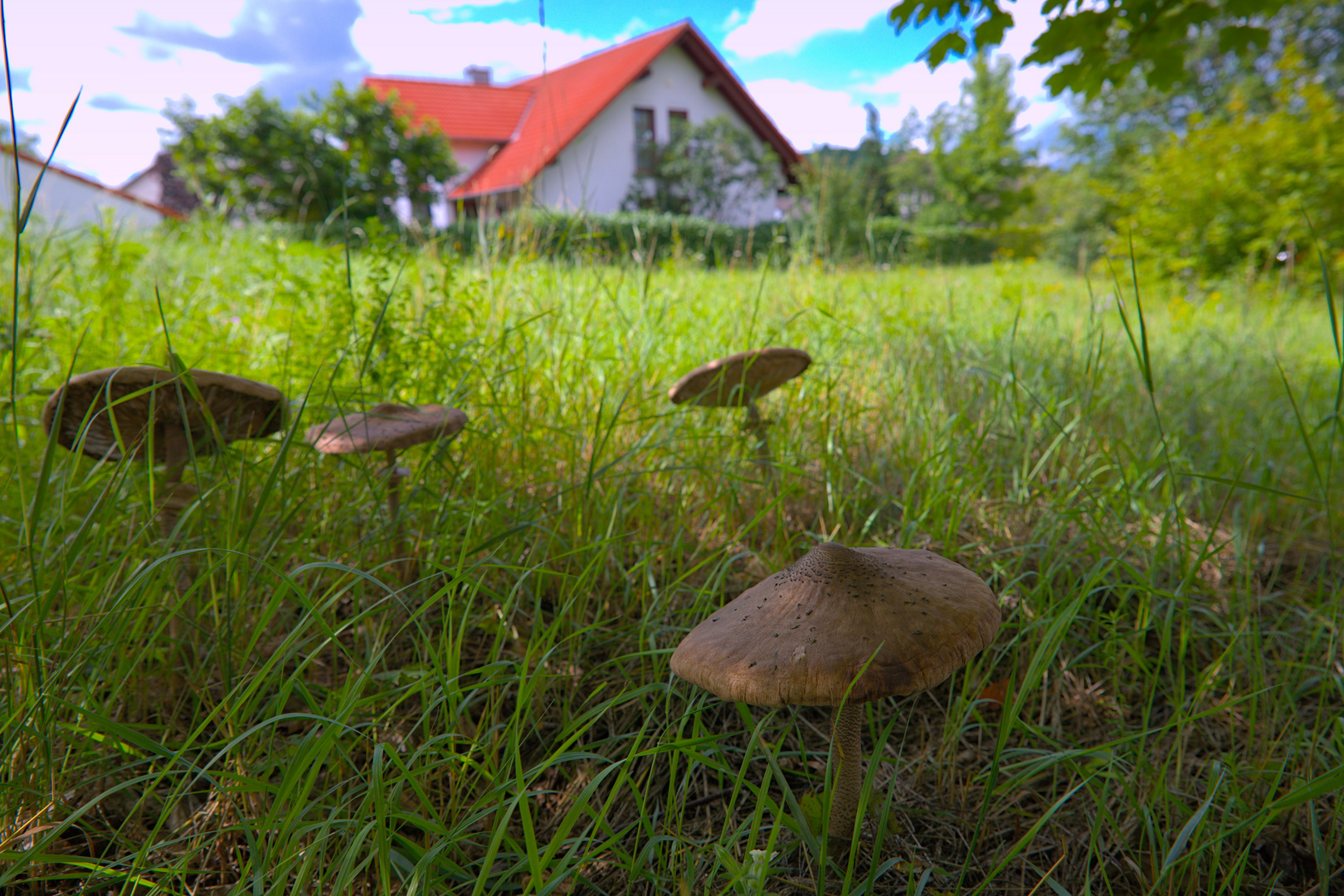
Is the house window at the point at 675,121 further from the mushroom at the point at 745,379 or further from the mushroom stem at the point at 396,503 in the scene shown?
the mushroom stem at the point at 396,503

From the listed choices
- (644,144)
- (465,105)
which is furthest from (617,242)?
(465,105)

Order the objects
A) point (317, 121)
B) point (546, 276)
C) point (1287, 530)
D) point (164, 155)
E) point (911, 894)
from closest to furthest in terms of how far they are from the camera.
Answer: point (911, 894) → point (1287, 530) → point (546, 276) → point (317, 121) → point (164, 155)

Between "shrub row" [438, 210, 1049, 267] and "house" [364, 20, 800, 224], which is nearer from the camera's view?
"shrub row" [438, 210, 1049, 267]

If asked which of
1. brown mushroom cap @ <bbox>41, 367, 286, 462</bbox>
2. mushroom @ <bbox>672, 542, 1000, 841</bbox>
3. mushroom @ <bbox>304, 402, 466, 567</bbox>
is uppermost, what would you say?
brown mushroom cap @ <bbox>41, 367, 286, 462</bbox>

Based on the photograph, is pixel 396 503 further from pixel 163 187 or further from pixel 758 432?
pixel 163 187

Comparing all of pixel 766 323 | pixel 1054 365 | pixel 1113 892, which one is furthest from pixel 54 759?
pixel 1054 365

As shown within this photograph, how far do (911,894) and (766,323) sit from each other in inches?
123

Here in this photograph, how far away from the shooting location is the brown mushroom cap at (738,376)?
222cm

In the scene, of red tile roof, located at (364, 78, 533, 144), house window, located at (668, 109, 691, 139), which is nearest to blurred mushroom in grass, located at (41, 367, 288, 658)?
house window, located at (668, 109, 691, 139)

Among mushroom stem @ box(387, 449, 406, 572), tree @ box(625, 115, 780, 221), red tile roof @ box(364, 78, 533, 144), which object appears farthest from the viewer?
red tile roof @ box(364, 78, 533, 144)

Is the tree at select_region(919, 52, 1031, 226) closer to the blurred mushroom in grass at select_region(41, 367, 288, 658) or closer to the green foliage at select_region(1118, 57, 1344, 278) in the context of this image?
the green foliage at select_region(1118, 57, 1344, 278)

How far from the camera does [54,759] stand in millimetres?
1198

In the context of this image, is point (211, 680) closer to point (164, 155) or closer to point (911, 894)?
point (911, 894)

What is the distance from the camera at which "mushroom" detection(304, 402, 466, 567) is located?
1.70 m
